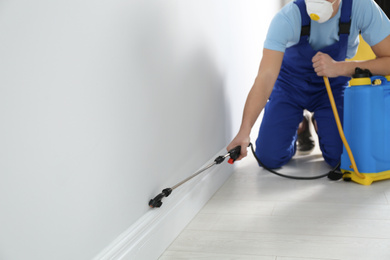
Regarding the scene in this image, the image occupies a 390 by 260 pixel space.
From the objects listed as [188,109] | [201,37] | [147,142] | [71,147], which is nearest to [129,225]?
[147,142]

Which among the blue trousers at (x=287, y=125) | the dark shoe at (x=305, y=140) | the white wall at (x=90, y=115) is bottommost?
the dark shoe at (x=305, y=140)

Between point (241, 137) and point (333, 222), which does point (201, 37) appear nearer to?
point (241, 137)

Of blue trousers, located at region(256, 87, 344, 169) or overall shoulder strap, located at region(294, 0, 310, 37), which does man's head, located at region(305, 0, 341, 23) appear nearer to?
overall shoulder strap, located at region(294, 0, 310, 37)

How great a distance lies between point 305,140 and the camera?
8.00ft

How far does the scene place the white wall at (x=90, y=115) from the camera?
75 cm

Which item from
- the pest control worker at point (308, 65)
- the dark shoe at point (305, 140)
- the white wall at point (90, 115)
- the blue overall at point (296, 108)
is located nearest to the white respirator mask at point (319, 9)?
the pest control worker at point (308, 65)

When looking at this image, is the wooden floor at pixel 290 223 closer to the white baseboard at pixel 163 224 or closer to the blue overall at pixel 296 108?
the white baseboard at pixel 163 224

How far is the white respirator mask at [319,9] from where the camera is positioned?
5.43ft

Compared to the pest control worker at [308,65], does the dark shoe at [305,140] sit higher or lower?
lower

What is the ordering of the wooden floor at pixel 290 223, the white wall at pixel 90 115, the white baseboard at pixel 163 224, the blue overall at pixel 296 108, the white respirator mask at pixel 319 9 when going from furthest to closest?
the blue overall at pixel 296 108 → the white respirator mask at pixel 319 9 → the wooden floor at pixel 290 223 → the white baseboard at pixel 163 224 → the white wall at pixel 90 115

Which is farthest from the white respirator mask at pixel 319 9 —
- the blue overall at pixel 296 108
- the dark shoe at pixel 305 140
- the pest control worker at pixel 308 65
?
the dark shoe at pixel 305 140

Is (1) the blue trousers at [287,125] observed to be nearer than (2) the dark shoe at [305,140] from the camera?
Yes

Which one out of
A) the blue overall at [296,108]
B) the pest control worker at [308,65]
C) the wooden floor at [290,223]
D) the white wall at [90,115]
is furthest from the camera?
the blue overall at [296,108]

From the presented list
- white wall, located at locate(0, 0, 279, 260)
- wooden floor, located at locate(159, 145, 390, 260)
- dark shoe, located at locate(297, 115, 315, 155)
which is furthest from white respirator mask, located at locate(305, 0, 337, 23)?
dark shoe, located at locate(297, 115, 315, 155)
